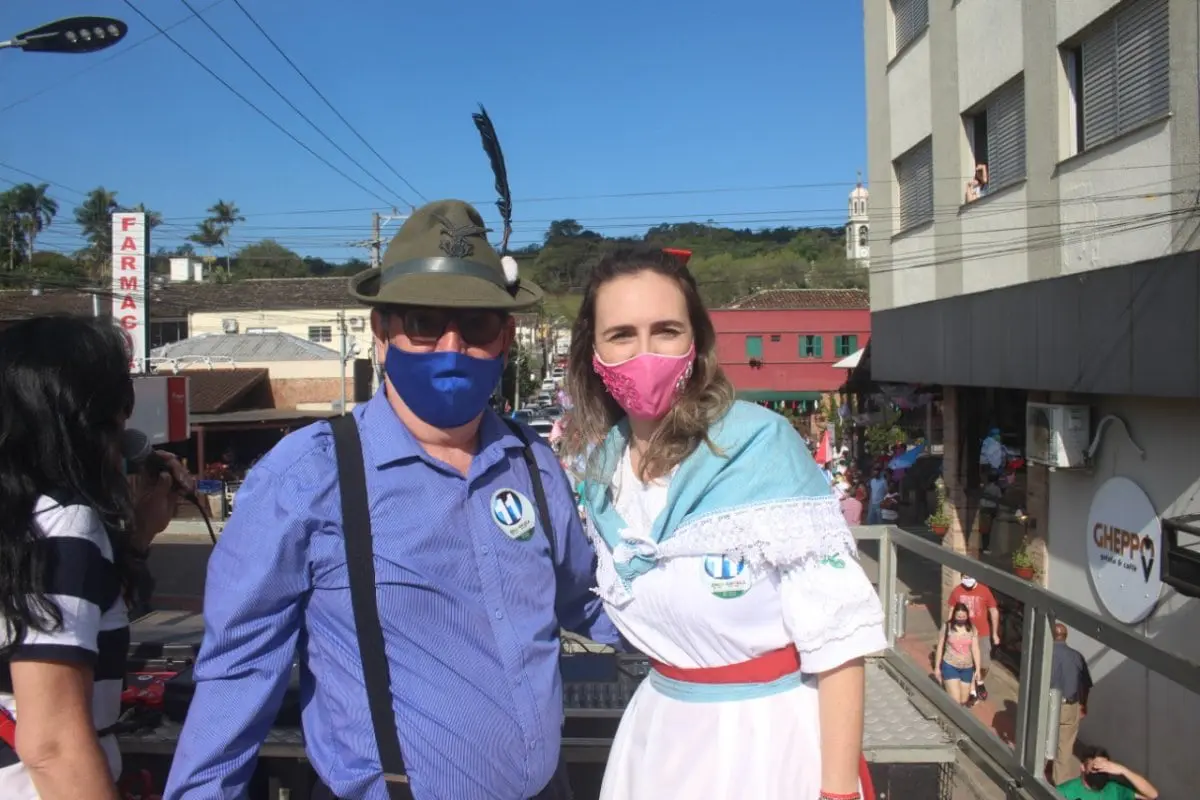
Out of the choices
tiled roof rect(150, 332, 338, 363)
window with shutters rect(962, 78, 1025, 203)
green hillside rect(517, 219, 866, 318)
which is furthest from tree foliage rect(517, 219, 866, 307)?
tiled roof rect(150, 332, 338, 363)

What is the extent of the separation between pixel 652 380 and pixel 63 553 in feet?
4.13

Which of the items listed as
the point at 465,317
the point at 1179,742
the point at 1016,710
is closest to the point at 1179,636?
the point at 1179,742

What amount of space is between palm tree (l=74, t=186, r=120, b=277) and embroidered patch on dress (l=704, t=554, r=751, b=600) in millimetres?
54473

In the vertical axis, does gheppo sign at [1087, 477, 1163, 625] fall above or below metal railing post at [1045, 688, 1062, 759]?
below

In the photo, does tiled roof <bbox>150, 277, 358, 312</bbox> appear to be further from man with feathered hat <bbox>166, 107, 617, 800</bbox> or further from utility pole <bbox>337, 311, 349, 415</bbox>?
man with feathered hat <bbox>166, 107, 617, 800</bbox>

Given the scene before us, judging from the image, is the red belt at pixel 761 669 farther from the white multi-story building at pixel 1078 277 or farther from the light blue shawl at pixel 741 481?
the white multi-story building at pixel 1078 277

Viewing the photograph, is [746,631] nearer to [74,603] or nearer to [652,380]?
[652,380]

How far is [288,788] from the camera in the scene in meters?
2.64

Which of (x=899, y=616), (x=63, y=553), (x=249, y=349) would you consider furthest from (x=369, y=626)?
(x=249, y=349)

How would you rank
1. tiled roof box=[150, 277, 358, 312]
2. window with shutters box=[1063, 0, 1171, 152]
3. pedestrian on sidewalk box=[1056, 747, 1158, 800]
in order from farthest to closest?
tiled roof box=[150, 277, 358, 312]
window with shutters box=[1063, 0, 1171, 152]
pedestrian on sidewalk box=[1056, 747, 1158, 800]

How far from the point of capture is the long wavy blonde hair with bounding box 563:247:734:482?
6.65 feet

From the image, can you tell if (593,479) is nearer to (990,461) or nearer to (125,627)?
(125,627)

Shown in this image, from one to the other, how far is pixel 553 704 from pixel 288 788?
1166mm

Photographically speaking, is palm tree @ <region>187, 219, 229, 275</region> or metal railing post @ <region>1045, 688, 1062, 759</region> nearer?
metal railing post @ <region>1045, 688, 1062, 759</region>
